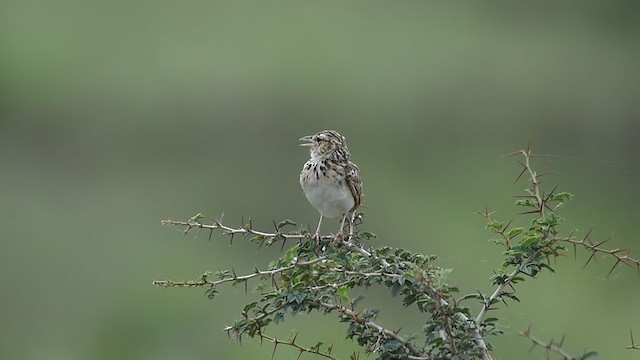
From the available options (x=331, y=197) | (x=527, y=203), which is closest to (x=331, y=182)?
(x=331, y=197)

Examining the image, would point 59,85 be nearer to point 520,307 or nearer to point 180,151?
point 180,151

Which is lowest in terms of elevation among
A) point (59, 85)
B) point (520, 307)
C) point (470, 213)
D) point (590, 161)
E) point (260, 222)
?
point (520, 307)

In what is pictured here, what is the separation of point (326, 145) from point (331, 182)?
23cm

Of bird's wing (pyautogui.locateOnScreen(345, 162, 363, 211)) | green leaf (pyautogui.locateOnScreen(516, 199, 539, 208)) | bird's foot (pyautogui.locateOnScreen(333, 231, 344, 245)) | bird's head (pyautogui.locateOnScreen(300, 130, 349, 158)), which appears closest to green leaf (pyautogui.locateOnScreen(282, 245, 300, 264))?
bird's foot (pyautogui.locateOnScreen(333, 231, 344, 245))

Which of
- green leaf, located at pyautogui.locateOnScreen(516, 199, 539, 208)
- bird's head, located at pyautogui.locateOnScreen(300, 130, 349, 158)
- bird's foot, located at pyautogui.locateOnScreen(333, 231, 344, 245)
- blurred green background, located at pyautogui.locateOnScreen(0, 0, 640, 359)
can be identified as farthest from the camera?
blurred green background, located at pyautogui.locateOnScreen(0, 0, 640, 359)

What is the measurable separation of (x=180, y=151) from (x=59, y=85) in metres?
1.82

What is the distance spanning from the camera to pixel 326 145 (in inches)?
181

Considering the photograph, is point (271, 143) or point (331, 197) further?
point (271, 143)

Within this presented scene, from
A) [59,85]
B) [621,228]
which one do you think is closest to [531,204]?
[621,228]

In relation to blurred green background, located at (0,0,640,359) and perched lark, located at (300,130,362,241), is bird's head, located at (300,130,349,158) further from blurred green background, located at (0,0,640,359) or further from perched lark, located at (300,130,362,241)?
blurred green background, located at (0,0,640,359)

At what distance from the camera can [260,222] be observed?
8.12m

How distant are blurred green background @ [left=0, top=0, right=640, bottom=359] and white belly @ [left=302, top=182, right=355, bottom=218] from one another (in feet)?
4.52

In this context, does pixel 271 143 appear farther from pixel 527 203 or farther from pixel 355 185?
pixel 527 203

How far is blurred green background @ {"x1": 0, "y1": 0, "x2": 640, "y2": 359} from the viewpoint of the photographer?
6844 millimetres
